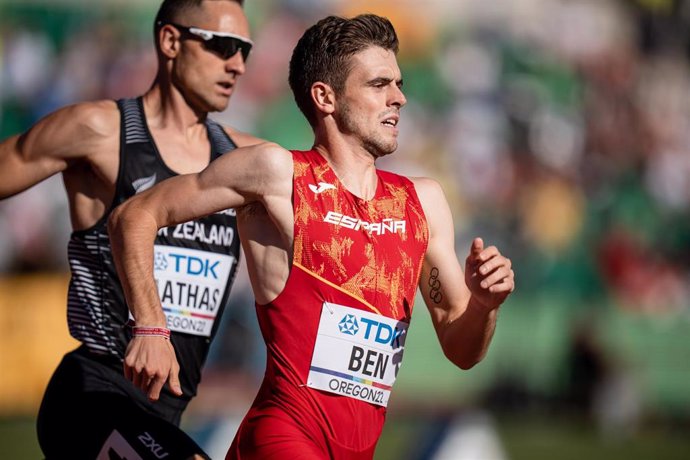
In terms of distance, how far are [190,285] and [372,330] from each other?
120 cm

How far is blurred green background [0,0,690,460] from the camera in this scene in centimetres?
1232

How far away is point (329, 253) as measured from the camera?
13.6 feet

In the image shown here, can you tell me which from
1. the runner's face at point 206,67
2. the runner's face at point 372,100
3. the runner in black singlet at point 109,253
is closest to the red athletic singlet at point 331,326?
the runner's face at point 372,100

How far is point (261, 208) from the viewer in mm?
4273

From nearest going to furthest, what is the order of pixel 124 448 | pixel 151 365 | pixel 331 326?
pixel 151 365
pixel 331 326
pixel 124 448

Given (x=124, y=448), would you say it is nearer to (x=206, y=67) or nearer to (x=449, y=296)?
(x=449, y=296)

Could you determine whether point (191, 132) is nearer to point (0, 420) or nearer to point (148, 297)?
point (148, 297)

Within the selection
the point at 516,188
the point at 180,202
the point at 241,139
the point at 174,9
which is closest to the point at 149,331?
the point at 180,202

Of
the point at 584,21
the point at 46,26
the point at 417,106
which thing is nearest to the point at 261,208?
the point at 46,26

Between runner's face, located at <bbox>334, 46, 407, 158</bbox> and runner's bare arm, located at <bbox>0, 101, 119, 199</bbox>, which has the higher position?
runner's face, located at <bbox>334, 46, 407, 158</bbox>

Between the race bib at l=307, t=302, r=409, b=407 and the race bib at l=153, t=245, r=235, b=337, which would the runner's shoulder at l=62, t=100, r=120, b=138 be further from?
the race bib at l=307, t=302, r=409, b=407

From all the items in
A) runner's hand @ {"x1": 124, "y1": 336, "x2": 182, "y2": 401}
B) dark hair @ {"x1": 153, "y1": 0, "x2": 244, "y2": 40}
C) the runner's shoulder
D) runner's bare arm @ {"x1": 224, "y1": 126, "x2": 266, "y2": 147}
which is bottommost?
runner's hand @ {"x1": 124, "y1": 336, "x2": 182, "y2": 401}

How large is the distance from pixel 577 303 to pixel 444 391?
2.12m

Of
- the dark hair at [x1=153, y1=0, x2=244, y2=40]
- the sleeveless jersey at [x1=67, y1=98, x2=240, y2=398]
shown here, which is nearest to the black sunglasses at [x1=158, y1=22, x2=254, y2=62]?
the dark hair at [x1=153, y1=0, x2=244, y2=40]
